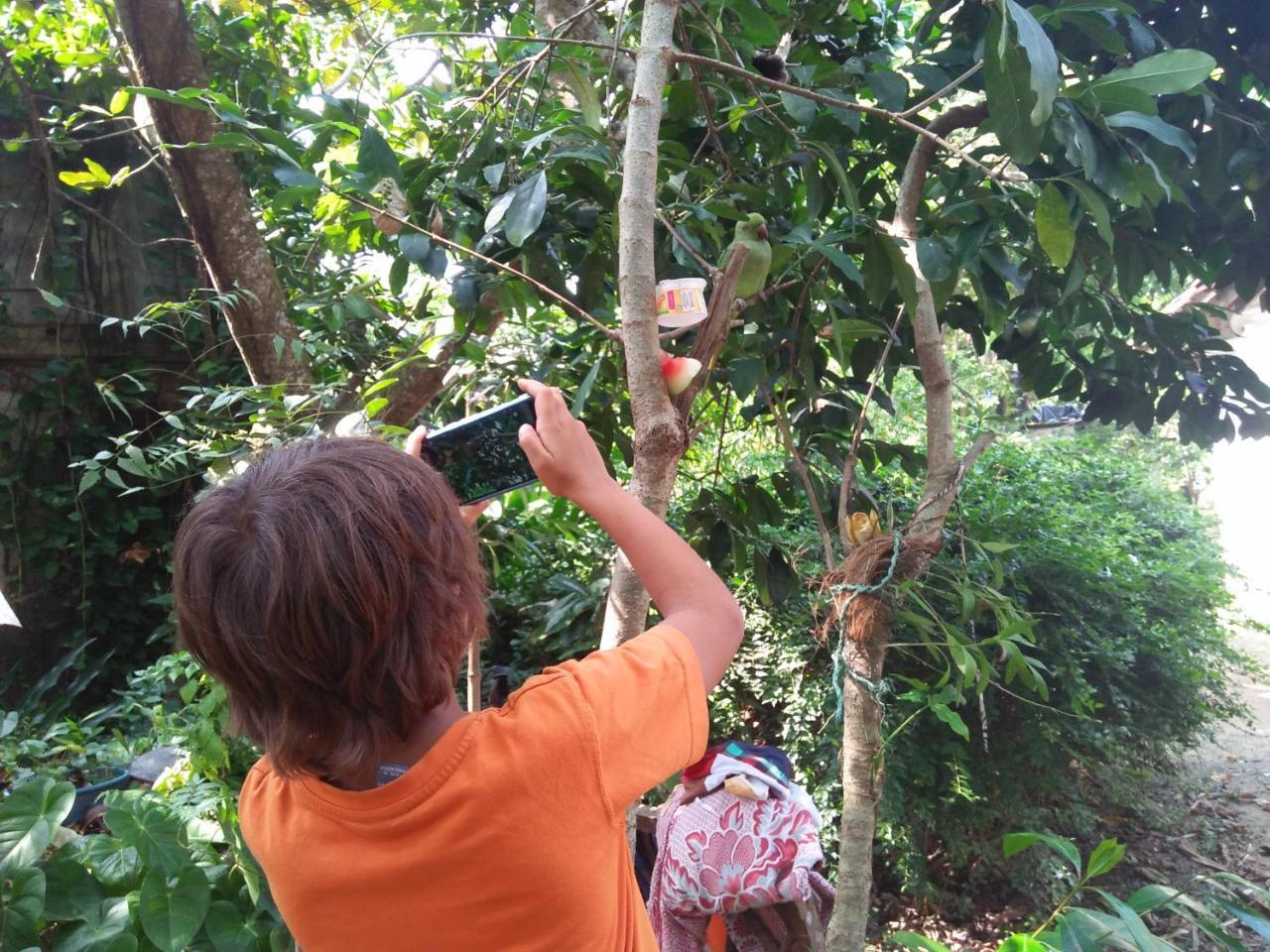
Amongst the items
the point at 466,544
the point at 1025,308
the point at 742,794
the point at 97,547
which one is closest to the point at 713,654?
the point at 466,544

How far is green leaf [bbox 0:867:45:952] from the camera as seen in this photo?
5.41 ft

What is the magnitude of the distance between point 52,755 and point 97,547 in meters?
1.28

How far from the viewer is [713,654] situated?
74cm

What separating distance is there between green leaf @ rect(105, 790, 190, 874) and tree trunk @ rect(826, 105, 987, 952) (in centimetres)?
126

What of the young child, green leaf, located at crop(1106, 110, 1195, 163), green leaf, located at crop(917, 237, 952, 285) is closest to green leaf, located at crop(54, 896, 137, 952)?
the young child

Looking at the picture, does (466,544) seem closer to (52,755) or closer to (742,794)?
(742,794)

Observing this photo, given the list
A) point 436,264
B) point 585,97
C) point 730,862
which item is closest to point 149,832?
point 730,862

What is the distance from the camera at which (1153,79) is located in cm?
104

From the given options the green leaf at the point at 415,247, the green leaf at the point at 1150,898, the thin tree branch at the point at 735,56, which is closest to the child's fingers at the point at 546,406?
the green leaf at the point at 415,247

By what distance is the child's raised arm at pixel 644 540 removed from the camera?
75cm

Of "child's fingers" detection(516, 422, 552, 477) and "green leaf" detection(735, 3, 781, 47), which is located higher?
"green leaf" detection(735, 3, 781, 47)

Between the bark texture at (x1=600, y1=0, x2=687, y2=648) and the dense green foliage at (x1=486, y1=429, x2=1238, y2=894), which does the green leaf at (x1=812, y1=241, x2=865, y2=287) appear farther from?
the dense green foliage at (x1=486, y1=429, x2=1238, y2=894)

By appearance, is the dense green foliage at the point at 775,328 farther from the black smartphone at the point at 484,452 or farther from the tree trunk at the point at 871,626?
the black smartphone at the point at 484,452

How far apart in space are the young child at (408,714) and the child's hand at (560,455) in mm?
97
